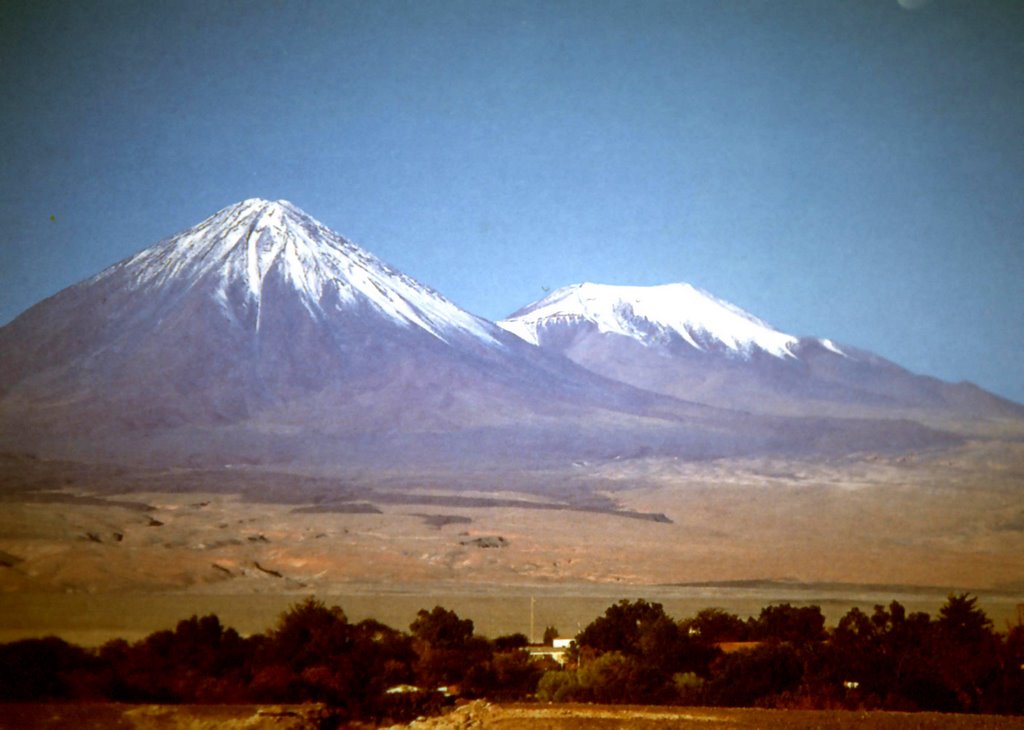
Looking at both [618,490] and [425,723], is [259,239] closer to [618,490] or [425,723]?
[618,490]

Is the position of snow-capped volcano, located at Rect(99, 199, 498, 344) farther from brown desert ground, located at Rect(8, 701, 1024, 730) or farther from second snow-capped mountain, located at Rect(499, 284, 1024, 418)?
brown desert ground, located at Rect(8, 701, 1024, 730)

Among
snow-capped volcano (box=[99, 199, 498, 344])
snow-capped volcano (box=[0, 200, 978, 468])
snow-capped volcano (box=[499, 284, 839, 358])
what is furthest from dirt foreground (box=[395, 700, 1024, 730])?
snow-capped volcano (box=[499, 284, 839, 358])

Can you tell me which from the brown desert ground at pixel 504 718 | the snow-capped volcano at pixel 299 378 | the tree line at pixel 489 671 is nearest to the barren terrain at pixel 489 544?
the tree line at pixel 489 671

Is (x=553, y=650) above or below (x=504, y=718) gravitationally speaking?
above

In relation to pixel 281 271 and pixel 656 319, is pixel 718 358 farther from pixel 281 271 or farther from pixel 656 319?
pixel 281 271

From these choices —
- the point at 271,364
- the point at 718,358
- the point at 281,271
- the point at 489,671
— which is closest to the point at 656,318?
the point at 718,358

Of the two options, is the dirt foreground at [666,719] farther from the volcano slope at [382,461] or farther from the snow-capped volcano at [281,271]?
the snow-capped volcano at [281,271]
